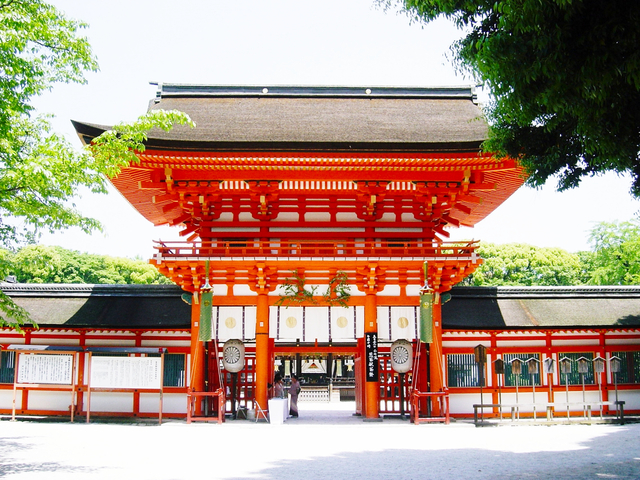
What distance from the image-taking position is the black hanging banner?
55.4 ft

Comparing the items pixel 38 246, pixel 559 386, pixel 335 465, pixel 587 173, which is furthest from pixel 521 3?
pixel 38 246

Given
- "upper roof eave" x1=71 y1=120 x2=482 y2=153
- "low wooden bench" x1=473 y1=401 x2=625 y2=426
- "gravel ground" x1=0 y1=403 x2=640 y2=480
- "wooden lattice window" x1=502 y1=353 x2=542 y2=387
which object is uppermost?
"upper roof eave" x1=71 y1=120 x2=482 y2=153

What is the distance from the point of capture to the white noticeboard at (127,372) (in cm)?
1689

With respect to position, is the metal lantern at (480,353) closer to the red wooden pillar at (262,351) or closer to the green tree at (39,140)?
the red wooden pillar at (262,351)

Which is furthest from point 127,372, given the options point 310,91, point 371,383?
point 310,91

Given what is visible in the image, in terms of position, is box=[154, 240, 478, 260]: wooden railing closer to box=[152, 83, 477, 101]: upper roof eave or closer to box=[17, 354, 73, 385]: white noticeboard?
box=[17, 354, 73, 385]: white noticeboard

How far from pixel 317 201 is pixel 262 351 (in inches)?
175

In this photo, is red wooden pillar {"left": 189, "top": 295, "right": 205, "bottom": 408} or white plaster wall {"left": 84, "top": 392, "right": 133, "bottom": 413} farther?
white plaster wall {"left": 84, "top": 392, "right": 133, "bottom": 413}

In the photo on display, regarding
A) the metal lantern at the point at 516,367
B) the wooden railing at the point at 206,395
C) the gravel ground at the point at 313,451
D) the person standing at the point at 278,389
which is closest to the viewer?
the gravel ground at the point at 313,451

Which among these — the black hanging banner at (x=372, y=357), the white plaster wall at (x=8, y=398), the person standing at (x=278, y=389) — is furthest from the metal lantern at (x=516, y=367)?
the white plaster wall at (x=8, y=398)

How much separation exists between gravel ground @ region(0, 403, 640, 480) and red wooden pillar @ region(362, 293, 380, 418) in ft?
1.89

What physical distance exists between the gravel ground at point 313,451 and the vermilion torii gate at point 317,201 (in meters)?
2.08

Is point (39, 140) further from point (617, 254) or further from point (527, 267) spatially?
point (527, 267)

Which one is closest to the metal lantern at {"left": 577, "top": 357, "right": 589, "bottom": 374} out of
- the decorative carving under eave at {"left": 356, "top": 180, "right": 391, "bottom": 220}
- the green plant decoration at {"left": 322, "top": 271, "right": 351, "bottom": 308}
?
the green plant decoration at {"left": 322, "top": 271, "right": 351, "bottom": 308}
